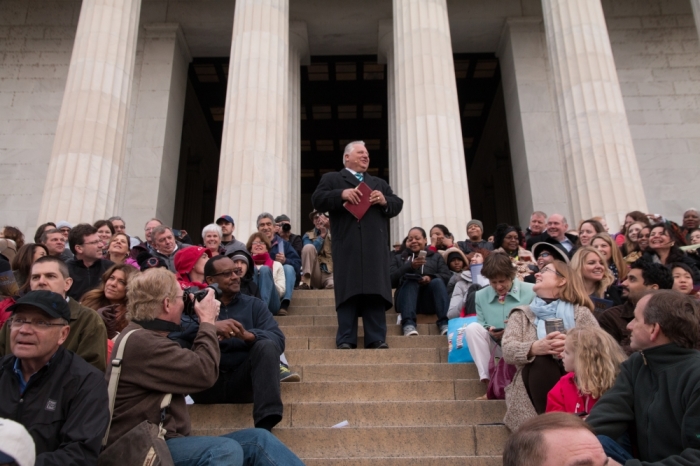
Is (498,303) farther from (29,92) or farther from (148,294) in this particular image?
(29,92)

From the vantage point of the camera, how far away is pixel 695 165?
19734 millimetres

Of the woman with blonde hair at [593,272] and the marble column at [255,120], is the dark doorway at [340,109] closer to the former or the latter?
the marble column at [255,120]

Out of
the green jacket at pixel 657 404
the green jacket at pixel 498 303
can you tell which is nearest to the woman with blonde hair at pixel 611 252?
the green jacket at pixel 498 303

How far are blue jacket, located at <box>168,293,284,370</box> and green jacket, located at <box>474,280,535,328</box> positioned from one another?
2.36 m

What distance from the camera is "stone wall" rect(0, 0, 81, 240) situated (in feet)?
65.1

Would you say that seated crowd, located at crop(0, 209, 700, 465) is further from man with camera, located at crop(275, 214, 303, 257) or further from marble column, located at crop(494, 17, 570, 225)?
marble column, located at crop(494, 17, 570, 225)

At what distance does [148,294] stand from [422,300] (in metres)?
5.56

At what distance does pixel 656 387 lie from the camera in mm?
3980

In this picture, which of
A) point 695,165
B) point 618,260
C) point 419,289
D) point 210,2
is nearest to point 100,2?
point 210,2

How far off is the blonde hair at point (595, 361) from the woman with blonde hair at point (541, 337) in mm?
373

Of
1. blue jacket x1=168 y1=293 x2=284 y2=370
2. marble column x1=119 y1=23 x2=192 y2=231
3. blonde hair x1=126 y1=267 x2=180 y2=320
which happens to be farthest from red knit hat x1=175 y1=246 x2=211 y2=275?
marble column x1=119 y1=23 x2=192 y2=231

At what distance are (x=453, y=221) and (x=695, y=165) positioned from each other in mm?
9953

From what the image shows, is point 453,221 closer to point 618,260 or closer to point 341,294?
point 618,260

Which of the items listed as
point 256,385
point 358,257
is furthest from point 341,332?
point 256,385
